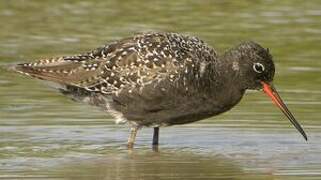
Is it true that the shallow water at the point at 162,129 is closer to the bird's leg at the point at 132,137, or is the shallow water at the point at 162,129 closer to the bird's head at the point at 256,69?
the bird's leg at the point at 132,137

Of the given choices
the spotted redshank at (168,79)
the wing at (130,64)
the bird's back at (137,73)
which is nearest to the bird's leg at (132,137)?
the spotted redshank at (168,79)

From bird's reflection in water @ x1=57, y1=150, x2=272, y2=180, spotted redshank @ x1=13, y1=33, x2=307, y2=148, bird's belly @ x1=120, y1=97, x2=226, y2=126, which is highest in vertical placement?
spotted redshank @ x1=13, y1=33, x2=307, y2=148

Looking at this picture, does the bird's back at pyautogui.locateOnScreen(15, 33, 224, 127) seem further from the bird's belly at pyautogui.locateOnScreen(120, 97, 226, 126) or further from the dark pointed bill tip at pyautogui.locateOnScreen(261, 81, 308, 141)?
the dark pointed bill tip at pyautogui.locateOnScreen(261, 81, 308, 141)

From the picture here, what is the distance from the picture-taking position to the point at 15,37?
23578 mm

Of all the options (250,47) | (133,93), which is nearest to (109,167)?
(133,93)

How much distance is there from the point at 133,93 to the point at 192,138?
1.14 meters

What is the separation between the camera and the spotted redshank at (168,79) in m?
17.0

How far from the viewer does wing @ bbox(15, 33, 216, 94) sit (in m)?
17.0

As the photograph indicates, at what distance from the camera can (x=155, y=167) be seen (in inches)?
635

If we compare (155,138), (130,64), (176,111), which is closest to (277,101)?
(176,111)

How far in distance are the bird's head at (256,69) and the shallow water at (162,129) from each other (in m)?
0.57

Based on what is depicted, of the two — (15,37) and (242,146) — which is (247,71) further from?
(15,37)

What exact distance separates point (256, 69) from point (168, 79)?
1117 millimetres

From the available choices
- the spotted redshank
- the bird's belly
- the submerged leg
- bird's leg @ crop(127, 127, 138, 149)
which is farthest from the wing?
the submerged leg
